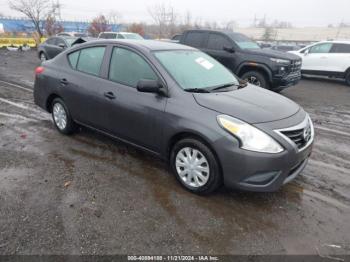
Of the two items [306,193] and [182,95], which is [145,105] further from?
[306,193]

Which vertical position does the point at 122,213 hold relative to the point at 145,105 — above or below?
below

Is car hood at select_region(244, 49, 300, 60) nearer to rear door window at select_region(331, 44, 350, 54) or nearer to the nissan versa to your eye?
rear door window at select_region(331, 44, 350, 54)

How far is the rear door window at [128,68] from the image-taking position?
391 cm

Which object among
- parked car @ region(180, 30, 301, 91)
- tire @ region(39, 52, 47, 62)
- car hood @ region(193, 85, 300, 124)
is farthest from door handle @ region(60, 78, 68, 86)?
tire @ region(39, 52, 47, 62)

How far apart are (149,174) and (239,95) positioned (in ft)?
5.14

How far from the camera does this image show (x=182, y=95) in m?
3.55

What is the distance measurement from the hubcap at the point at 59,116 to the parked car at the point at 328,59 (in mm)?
11365

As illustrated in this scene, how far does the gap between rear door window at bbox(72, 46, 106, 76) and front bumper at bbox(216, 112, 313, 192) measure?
236cm

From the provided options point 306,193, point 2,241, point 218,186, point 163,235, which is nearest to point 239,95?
point 218,186

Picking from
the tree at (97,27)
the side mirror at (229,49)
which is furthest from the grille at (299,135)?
the tree at (97,27)

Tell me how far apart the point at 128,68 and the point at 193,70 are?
88 centimetres

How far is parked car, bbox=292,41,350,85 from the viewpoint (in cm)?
1225

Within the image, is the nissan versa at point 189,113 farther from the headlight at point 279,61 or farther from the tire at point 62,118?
the headlight at point 279,61

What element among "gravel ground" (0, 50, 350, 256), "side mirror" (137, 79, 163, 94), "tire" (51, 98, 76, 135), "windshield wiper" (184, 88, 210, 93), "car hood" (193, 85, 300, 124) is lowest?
"gravel ground" (0, 50, 350, 256)
